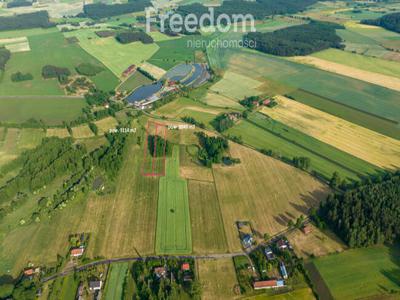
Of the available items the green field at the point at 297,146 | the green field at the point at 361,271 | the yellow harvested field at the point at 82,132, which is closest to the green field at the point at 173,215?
the green field at the point at 361,271

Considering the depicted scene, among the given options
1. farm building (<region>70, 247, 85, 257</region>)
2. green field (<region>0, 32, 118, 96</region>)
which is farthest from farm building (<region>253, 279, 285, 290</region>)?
green field (<region>0, 32, 118, 96</region>)

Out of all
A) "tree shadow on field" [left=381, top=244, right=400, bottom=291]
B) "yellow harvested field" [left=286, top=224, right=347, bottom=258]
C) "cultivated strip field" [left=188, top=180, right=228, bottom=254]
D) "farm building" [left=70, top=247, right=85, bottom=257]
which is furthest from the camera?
"cultivated strip field" [left=188, top=180, right=228, bottom=254]

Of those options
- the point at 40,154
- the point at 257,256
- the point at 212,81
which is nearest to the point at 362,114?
the point at 212,81

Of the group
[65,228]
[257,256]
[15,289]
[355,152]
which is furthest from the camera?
[355,152]

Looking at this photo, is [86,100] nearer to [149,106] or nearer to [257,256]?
[149,106]

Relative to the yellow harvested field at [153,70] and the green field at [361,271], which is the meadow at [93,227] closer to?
the green field at [361,271]

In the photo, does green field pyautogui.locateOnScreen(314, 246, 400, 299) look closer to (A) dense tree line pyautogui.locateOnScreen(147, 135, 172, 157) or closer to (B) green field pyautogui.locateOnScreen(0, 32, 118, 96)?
(A) dense tree line pyautogui.locateOnScreen(147, 135, 172, 157)
